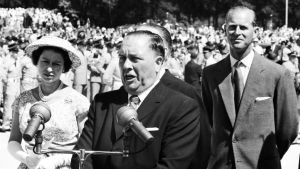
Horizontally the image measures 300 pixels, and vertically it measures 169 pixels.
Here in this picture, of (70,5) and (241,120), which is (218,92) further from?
(70,5)

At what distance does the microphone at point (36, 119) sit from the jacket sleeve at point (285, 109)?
2.03 m

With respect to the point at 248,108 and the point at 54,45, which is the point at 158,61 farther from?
the point at 248,108

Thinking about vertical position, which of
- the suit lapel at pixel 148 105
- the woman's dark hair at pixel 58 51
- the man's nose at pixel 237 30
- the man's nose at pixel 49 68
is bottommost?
the suit lapel at pixel 148 105

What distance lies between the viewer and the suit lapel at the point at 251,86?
17.3ft

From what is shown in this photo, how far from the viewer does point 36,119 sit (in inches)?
144

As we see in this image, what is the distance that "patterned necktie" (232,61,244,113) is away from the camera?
5.36m

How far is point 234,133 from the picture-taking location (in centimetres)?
525

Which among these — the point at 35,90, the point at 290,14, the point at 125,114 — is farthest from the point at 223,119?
the point at 290,14

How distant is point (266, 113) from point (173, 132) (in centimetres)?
142

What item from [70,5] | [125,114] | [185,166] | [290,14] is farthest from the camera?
[290,14]

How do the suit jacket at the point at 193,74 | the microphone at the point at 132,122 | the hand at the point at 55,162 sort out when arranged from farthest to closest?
the suit jacket at the point at 193,74
the hand at the point at 55,162
the microphone at the point at 132,122

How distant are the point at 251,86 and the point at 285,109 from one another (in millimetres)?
281

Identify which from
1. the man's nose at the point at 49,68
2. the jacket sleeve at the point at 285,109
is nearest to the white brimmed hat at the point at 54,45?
the man's nose at the point at 49,68

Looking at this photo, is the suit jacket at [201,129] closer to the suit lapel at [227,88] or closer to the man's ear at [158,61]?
the suit lapel at [227,88]
